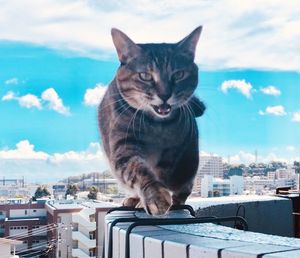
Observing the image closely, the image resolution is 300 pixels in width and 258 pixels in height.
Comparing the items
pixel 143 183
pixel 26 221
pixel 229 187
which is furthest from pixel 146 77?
pixel 26 221

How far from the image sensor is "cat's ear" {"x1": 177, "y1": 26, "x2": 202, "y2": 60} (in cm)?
158

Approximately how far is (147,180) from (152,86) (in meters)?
0.28

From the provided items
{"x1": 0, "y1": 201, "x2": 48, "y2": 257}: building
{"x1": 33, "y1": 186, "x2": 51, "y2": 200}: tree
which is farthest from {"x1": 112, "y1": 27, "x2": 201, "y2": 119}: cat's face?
{"x1": 0, "y1": 201, "x2": 48, "y2": 257}: building

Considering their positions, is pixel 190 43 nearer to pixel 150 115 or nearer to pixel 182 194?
pixel 150 115

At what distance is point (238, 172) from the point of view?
2789mm

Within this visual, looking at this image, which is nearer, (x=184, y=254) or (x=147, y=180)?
(x=184, y=254)

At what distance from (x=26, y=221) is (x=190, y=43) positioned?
261 inches

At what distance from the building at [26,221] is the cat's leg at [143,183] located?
5.46 m

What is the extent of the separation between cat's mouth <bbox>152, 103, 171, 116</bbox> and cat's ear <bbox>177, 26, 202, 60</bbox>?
200 millimetres

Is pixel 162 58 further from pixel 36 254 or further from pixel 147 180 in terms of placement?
pixel 36 254

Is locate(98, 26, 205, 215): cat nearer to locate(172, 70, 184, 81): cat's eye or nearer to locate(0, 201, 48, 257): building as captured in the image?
locate(172, 70, 184, 81): cat's eye

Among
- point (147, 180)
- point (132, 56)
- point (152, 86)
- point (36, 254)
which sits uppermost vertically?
point (132, 56)

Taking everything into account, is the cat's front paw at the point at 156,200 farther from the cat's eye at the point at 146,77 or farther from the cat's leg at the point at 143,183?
the cat's eye at the point at 146,77

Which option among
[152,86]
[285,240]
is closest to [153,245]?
[285,240]
